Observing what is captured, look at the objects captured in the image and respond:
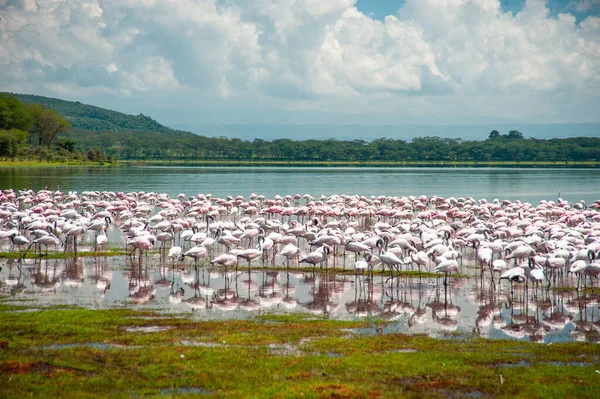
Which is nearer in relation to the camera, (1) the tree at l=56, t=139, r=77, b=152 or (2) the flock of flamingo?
(2) the flock of flamingo

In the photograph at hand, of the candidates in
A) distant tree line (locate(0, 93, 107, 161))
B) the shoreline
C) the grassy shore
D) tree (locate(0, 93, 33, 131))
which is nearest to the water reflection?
Result: the grassy shore

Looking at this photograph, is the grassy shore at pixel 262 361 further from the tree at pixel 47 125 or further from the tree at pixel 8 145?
the tree at pixel 47 125

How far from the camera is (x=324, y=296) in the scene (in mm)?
16172

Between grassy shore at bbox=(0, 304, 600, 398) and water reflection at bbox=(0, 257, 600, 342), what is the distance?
121 cm

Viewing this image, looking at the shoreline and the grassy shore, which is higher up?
the shoreline

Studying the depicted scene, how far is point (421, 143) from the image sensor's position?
180m

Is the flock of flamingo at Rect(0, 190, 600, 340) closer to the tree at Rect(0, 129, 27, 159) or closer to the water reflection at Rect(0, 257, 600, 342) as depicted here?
the water reflection at Rect(0, 257, 600, 342)

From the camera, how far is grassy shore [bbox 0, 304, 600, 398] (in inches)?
359

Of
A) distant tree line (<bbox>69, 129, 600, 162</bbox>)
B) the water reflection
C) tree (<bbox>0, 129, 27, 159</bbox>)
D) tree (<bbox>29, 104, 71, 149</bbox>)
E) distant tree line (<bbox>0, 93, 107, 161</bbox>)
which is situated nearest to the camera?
the water reflection

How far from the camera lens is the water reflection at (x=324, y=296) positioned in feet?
44.7

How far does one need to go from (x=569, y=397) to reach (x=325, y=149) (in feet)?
530

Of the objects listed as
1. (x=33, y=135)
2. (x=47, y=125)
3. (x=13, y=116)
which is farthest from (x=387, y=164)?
(x=13, y=116)

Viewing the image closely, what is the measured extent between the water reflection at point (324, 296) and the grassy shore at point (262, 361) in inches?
47.7

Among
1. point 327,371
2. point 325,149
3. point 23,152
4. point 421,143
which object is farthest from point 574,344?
point 421,143
